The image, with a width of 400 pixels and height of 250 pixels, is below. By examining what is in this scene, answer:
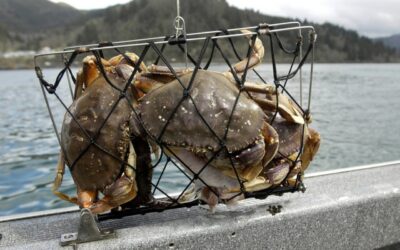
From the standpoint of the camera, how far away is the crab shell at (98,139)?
215 cm

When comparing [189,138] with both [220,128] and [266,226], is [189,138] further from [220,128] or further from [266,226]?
[266,226]

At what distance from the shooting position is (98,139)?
7.05 feet

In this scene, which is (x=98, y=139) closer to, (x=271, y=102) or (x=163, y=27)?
(x=271, y=102)

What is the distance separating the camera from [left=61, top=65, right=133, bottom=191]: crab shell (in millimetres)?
2150

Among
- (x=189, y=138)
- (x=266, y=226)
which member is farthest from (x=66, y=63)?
(x=266, y=226)

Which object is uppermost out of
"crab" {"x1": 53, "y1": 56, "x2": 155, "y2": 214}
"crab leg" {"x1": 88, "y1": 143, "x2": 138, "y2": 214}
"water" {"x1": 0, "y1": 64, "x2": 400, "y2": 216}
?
"crab" {"x1": 53, "y1": 56, "x2": 155, "y2": 214}

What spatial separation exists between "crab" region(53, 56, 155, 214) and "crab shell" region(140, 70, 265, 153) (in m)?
0.12

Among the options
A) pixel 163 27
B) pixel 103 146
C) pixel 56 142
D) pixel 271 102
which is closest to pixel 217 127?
pixel 271 102

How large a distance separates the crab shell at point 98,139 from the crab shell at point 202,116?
4.7 inches

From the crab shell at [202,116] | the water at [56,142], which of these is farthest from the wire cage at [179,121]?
the water at [56,142]

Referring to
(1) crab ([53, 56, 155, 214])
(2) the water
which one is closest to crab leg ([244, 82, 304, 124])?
(1) crab ([53, 56, 155, 214])

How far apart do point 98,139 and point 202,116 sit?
49cm

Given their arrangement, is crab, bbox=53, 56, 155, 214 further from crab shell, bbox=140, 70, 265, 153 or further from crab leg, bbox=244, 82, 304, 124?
crab leg, bbox=244, 82, 304, 124

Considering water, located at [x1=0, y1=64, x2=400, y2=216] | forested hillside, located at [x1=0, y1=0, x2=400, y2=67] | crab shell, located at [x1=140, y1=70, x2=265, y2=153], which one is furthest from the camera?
forested hillside, located at [x1=0, y1=0, x2=400, y2=67]
